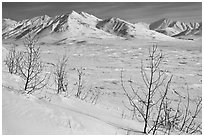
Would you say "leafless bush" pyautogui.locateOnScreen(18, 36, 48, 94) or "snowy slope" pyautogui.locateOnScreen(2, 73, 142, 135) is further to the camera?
"leafless bush" pyautogui.locateOnScreen(18, 36, 48, 94)

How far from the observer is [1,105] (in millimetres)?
5809

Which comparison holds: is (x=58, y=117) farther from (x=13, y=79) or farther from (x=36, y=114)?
(x=13, y=79)

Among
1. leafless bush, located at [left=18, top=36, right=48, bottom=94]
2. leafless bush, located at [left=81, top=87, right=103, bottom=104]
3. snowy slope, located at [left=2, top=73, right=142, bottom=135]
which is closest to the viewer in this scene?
snowy slope, located at [left=2, top=73, right=142, bottom=135]

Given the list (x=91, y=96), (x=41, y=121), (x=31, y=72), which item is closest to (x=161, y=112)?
(x=91, y=96)

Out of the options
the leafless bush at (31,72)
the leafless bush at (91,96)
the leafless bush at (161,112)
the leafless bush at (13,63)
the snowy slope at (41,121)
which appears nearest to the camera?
the snowy slope at (41,121)

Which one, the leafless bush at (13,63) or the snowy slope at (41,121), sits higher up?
the leafless bush at (13,63)

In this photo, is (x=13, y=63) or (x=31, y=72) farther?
(x=13, y=63)

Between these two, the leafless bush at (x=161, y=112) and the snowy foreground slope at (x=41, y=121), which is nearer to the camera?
the snowy foreground slope at (x=41, y=121)

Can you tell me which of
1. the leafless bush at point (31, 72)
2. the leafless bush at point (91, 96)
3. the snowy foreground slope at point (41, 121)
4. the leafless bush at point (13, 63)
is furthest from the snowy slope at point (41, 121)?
the leafless bush at point (13, 63)

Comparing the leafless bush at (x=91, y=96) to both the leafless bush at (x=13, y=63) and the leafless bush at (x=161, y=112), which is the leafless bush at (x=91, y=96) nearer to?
the leafless bush at (x=161, y=112)

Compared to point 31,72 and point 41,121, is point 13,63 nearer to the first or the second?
point 31,72

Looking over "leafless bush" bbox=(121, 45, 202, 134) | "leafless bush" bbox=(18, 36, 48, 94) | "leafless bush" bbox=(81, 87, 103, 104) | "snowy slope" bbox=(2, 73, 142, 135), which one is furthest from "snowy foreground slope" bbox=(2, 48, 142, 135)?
"leafless bush" bbox=(81, 87, 103, 104)

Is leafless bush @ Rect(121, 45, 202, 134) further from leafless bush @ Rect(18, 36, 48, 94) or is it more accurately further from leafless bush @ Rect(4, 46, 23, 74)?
leafless bush @ Rect(4, 46, 23, 74)

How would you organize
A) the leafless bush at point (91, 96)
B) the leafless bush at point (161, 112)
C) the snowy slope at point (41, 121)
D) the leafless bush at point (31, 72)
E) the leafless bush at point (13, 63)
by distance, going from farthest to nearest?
the leafless bush at point (13, 63)
the leafless bush at point (91, 96)
the leafless bush at point (31, 72)
the leafless bush at point (161, 112)
the snowy slope at point (41, 121)
